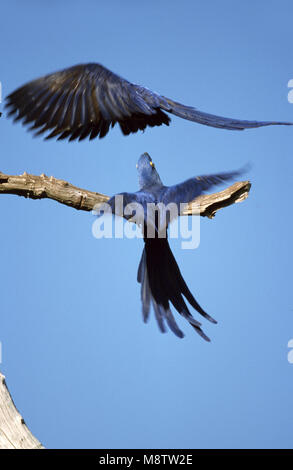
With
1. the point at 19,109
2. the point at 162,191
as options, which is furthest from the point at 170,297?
the point at 19,109

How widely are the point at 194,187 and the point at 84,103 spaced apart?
0.73m

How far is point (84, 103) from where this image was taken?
2.86 meters

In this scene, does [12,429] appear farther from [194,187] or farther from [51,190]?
[194,187]

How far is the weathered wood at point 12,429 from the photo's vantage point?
8.61ft

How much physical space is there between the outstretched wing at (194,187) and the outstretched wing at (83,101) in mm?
490

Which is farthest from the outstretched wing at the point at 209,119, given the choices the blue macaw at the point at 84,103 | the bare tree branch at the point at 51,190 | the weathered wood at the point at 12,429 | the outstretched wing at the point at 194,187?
the weathered wood at the point at 12,429

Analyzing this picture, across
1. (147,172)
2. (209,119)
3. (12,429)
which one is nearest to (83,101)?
(147,172)

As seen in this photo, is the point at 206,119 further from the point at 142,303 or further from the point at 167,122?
the point at 142,303

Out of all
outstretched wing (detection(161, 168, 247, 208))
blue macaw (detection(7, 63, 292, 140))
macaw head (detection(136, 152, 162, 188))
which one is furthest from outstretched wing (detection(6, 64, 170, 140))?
outstretched wing (detection(161, 168, 247, 208))

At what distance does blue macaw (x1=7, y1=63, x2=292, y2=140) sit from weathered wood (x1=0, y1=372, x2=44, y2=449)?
3.98ft

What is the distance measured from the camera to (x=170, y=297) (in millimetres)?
2871

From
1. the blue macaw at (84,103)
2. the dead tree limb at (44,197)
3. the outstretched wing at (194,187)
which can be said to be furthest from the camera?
the blue macaw at (84,103)

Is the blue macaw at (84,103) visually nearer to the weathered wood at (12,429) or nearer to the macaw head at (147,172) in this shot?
the macaw head at (147,172)
